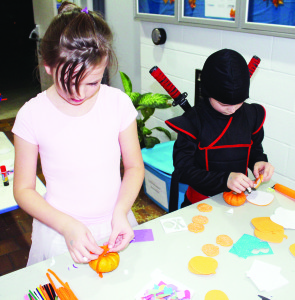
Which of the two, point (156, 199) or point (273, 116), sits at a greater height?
point (273, 116)

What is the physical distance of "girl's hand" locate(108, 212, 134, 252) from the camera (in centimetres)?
92

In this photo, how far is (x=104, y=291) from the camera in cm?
85

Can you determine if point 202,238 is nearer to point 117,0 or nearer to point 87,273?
point 87,273

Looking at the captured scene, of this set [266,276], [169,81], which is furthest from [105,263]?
[169,81]

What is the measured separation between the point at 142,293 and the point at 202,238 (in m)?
0.27

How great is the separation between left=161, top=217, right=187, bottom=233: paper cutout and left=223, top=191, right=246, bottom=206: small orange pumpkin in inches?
7.5

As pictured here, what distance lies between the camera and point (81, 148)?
1.06 meters

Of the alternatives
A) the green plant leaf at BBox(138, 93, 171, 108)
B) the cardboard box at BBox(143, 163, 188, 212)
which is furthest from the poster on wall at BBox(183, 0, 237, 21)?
the cardboard box at BBox(143, 163, 188, 212)

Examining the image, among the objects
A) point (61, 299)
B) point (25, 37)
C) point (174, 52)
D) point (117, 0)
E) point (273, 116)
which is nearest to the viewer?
point (61, 299)

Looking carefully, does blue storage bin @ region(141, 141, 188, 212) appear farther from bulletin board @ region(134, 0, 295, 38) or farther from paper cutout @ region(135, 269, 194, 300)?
paper cutout @ region(135, 269, 194, 300)

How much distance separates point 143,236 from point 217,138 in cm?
49

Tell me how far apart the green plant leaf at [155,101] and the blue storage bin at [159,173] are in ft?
1.02

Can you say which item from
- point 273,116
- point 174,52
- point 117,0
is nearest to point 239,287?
point 273,116

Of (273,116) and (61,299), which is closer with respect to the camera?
(61,299)
